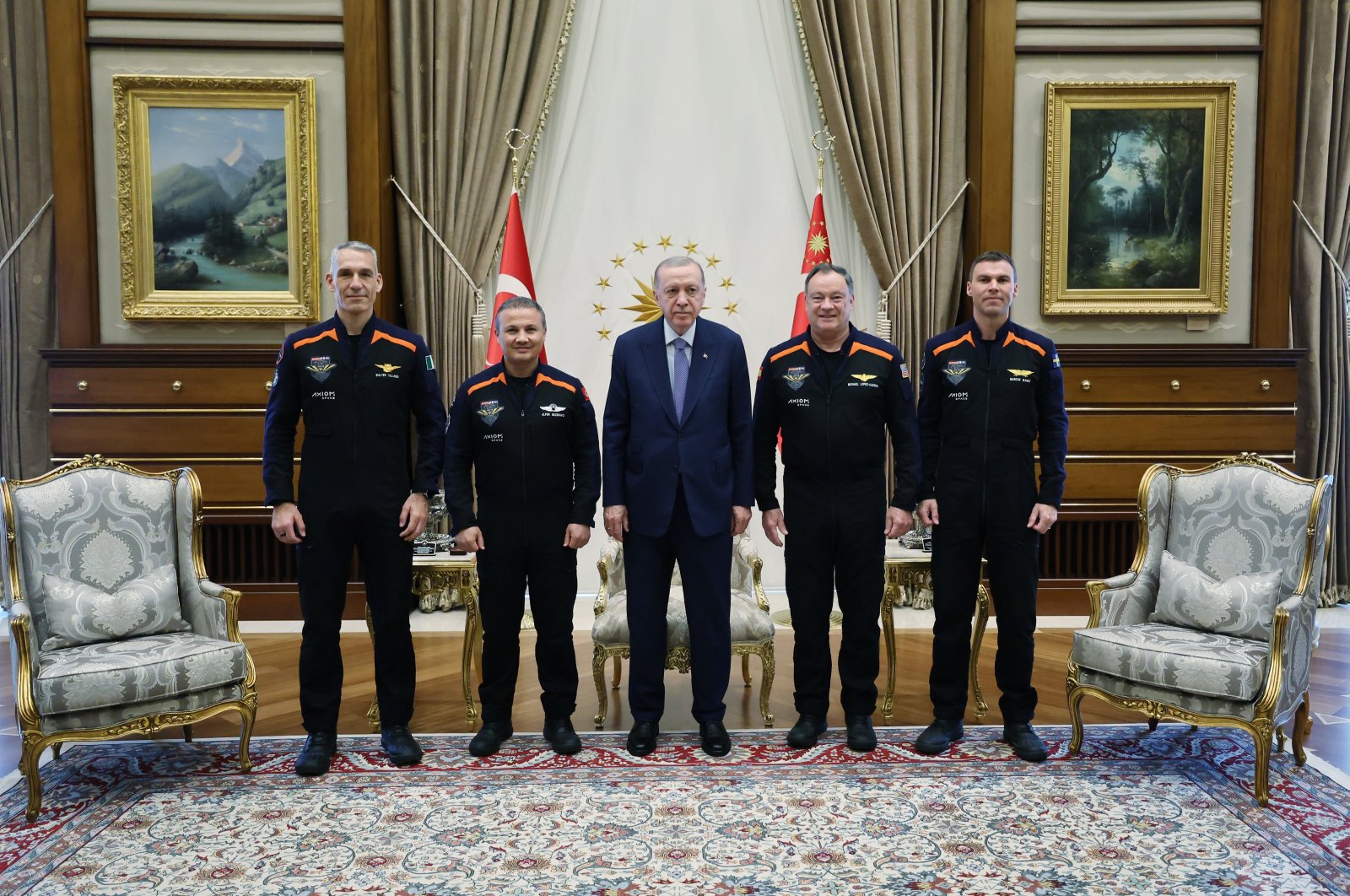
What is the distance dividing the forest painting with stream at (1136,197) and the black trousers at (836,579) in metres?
2.86

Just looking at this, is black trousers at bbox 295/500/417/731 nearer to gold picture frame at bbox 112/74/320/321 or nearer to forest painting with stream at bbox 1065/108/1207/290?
gold picture frame at bbox 112/74/320/321

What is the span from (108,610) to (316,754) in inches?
33.8

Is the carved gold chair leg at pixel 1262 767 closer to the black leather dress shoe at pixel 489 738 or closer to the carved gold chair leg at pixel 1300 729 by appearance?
the carved gold chair leg at pixel 1300 729

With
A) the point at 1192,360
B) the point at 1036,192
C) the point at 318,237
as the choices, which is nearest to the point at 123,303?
the point at 318,237

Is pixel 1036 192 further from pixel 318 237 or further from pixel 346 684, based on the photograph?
pixel 346 684

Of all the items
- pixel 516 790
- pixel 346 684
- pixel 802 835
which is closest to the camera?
pixel 802 835

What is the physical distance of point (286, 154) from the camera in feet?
17.2

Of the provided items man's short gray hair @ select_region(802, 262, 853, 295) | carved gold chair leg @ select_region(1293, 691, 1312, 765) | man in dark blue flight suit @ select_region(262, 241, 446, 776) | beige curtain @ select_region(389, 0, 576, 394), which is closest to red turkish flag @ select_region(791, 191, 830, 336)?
beige curtain @ select_region(389, 0, 576, 394)

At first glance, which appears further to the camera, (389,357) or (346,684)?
(346,684)

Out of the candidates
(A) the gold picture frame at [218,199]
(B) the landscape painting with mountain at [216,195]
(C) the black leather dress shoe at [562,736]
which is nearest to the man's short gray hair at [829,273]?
(C) the black leather dress shoe at [562,736]

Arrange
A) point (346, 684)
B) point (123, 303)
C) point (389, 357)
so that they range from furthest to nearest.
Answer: point (123, 303)
point (346, 684)
point (389, 357)

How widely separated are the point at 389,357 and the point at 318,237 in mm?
2358

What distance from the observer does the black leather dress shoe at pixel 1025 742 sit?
324 cm

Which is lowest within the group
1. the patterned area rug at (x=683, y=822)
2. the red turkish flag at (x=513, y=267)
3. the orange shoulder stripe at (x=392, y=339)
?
the patterned area rug at (x=683, y=822)
